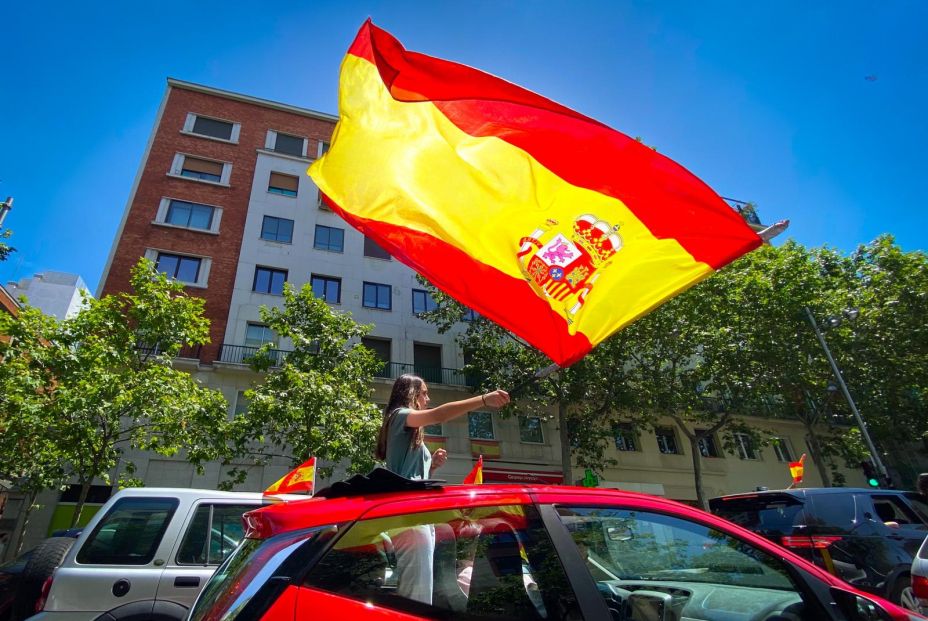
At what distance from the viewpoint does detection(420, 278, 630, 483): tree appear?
2014 cm

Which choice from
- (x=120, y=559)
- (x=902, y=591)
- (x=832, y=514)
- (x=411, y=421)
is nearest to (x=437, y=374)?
(x=832, y=514)

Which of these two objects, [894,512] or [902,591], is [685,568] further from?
[894,512]

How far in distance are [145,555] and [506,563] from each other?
4.22 metres

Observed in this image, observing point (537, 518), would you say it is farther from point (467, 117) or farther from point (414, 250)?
point (467, 117)

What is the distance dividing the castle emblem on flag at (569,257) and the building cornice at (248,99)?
28293 mm

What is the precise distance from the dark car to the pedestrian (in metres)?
5.06

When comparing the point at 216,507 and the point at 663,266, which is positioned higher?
the point at 663,266

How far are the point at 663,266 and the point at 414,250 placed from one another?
1.82 metres

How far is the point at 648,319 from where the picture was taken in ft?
67.3

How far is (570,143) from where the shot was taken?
3.82 meters

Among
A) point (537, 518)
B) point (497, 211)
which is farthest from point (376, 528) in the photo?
point (497, 211)

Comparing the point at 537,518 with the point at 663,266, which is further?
the point at 663,266

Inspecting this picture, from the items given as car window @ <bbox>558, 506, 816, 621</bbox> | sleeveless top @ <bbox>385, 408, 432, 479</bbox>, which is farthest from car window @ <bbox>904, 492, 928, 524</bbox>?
sleeveless top @ <bbox>385, 408, 432, 479</bbox>

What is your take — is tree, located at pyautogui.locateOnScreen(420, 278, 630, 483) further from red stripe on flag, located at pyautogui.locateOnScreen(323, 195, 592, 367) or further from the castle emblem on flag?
red stripe on flag, located at pyautogui.locateOnScreen(323, 195, 592, 367)
